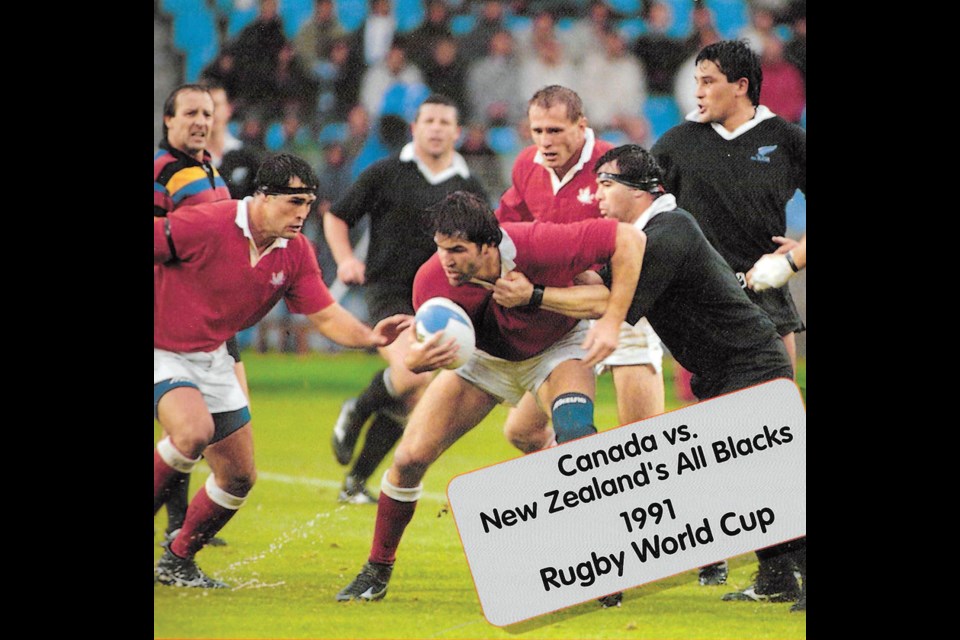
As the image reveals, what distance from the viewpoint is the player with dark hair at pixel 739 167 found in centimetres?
563

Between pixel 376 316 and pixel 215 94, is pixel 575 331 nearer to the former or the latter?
pixel 376 316

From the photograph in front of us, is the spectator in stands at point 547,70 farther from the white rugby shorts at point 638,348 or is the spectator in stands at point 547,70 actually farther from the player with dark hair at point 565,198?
the white rugby shorts at point 638,348

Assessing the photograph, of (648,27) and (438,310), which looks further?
(648,27)

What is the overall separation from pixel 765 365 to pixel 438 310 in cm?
132

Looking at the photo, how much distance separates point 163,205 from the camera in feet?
18.6

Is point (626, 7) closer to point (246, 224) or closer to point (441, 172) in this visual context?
point (441, 172)

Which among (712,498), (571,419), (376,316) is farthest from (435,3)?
(712,498)

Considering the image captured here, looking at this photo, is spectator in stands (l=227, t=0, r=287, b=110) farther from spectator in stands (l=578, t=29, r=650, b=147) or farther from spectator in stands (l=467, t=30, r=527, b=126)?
spectator in stands (l=578, t=29, r=650, b=147)

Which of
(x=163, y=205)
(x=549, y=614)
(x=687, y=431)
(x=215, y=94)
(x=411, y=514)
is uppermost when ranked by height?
(x=215, y=94)

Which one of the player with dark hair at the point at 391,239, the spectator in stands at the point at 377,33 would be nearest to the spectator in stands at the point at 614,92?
the player with dark hair at the point at 391,239

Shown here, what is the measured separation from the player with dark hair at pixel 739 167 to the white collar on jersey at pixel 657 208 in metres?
0.16

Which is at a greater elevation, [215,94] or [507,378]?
[215,94]

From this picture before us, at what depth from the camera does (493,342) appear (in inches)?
216

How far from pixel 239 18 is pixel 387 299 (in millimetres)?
1314
